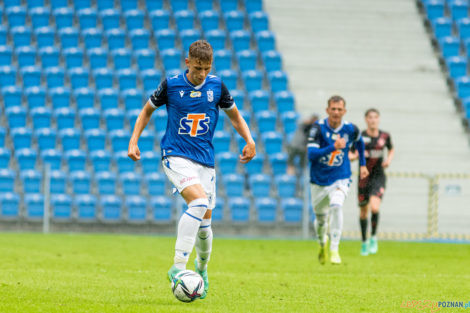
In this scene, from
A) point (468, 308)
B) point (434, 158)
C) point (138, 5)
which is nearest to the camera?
point (468, 308)

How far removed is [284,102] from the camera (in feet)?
68.0

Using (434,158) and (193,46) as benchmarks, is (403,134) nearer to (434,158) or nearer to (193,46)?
(434,158)

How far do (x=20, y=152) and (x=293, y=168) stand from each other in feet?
20.6

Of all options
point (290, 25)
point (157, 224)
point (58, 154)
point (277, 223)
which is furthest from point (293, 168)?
point (290, 25)

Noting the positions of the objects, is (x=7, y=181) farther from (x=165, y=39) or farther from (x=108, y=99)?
(x=165, y=39)

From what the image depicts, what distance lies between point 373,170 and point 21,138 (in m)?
9.40

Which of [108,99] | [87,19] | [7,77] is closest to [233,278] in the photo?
[108,99]

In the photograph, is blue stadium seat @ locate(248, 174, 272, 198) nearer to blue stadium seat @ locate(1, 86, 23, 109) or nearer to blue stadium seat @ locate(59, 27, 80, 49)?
blue stadium seat @ locate(1, 86, 23, 109)

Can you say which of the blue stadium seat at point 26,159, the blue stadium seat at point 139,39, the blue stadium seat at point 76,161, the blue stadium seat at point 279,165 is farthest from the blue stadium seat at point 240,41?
the blue stadium seat at point 26,159

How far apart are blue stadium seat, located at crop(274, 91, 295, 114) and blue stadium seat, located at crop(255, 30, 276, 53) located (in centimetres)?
216

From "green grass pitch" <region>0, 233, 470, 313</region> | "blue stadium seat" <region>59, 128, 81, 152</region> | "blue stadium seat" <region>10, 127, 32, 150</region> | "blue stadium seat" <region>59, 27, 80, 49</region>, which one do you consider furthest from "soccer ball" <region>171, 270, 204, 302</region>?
"blue stadium seat" <region>59, 27, 80, 49</region>

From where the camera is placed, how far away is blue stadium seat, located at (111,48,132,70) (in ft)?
71.3

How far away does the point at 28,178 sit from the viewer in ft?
61.2

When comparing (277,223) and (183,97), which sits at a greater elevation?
(183,97)
